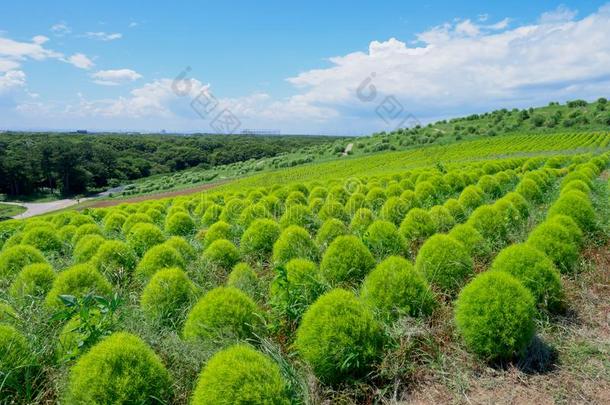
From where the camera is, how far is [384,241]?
6508 mm

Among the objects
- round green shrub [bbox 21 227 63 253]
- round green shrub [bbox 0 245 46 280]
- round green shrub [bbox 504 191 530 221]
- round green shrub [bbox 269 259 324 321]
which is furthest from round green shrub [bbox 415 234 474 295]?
round green shrub [bbox 21 227 63 253]

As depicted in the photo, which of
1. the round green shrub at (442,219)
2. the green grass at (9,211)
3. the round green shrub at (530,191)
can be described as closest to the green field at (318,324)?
the round green shrub at (442,219)

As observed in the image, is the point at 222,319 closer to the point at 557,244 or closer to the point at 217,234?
the point at 217,234

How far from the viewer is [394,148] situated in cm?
6016

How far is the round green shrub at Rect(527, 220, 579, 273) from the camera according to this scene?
221 inches

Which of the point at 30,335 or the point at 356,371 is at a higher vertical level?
the point at 30,335

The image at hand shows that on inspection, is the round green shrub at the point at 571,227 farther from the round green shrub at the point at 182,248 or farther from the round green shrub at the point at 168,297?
the round green shrub at the point at 182,248

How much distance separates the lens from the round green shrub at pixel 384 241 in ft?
21.2

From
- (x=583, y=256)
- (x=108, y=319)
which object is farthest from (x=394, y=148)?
(x=108, y=319)

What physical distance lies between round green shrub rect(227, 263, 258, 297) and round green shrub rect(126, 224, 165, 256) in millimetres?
2704

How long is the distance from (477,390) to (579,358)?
3.70ft

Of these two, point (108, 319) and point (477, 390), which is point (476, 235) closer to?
point (477, 390)

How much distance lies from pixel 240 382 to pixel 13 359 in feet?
6.37

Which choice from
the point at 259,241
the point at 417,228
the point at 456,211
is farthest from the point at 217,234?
the point at 456,211
